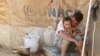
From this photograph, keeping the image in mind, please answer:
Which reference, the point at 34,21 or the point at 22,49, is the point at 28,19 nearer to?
the point at 34,21

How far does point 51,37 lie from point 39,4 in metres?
0.65

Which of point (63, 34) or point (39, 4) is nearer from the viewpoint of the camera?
point (63, 34)

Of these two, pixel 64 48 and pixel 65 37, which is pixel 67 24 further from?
pixel 64 48

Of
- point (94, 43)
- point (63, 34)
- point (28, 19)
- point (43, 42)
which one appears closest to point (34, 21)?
point (28, 19)

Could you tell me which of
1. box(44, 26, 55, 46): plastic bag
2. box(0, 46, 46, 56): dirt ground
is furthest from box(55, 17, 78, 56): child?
box(0, 46, 46, 56): dirt ground

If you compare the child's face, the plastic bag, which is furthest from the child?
the plastic bag

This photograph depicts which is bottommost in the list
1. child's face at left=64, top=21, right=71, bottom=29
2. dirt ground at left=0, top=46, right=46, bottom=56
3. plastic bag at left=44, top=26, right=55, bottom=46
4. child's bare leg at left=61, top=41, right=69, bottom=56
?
dirt ground at left=0, top=46, right=46, bottom=56

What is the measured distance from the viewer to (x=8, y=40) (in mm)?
4840

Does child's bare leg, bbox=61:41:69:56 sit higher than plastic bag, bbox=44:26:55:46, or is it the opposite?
plastic bag, bbox=44:26:55:46

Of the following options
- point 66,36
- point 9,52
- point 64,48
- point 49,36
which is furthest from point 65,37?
point 9,52

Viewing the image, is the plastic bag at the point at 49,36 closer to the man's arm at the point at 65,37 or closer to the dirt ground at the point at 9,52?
the dirt ground at the point at 9,52

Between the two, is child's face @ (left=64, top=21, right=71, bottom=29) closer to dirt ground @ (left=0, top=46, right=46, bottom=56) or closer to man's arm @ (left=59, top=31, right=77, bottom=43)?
man's arm @ (left=59, top=31, right=77, bottom=43)

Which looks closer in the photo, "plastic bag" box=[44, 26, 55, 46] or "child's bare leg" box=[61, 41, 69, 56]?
"child's bare leg" box=[61, 41, 69, 56]

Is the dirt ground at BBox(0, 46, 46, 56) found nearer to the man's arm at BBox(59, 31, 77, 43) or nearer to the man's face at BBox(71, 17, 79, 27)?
the man's arm at BBox(59, 31, 77, 43)
